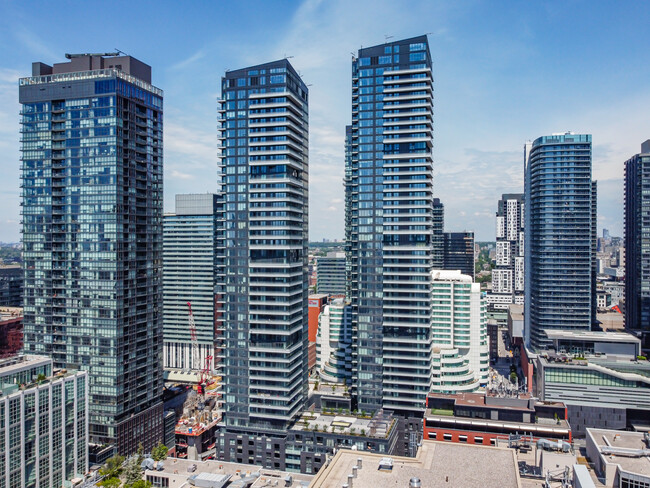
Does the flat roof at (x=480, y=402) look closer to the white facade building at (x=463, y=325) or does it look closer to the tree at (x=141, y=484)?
the white facade building at (x=463, y=325)

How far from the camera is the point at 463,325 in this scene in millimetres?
161500

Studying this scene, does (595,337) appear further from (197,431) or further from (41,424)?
(41,424)

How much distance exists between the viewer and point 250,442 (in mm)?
126625

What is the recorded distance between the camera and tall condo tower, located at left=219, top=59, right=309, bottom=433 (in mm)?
126125

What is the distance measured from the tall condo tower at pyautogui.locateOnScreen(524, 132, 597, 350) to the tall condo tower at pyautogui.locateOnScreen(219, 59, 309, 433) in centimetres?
11160

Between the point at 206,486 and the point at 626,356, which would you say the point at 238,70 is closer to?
the point at 206,486

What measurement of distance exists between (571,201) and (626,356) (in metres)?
63.5

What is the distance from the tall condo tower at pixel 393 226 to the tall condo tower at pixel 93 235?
5966 cm

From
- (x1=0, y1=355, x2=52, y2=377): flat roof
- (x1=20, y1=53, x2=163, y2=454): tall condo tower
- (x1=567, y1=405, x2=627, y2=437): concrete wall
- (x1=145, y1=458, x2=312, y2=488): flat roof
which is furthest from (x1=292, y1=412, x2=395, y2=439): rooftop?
(x1=0, y1=355, x2=52, y2=377): flat roof

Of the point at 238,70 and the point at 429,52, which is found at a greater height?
the point at 429,52

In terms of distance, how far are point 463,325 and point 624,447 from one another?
8333 cm

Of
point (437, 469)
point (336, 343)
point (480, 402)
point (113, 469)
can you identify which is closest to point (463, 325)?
point (336, 343)

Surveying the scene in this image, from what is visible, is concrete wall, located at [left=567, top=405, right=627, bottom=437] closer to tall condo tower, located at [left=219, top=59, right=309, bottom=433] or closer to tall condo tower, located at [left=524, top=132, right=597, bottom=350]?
tall condo tower, located at [left=524, top=132, right=597, bottom=350]

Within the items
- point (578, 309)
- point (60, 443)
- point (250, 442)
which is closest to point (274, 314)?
point (250, 442)
